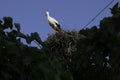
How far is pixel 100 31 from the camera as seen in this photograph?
387 cm

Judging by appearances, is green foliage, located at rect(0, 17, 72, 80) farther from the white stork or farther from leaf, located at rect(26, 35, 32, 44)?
the white stork

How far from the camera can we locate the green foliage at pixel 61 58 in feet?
Answer: 9.91

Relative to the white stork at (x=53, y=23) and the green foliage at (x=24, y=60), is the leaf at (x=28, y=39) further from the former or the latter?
the white stork at (x=53, y=23)

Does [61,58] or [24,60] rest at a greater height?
[61,58]

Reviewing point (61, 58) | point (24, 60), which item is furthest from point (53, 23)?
point (24, 60)

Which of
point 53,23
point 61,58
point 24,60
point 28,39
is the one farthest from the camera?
point 53,23

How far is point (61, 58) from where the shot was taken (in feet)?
12.4

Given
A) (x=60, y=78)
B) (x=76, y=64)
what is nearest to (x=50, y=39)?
(x=76, y=64)

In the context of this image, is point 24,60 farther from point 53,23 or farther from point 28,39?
point 53,23

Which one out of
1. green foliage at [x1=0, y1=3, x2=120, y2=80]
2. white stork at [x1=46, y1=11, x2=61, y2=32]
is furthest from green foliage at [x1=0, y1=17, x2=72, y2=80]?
white stork at [x1=46, y1=11, x2=61, y2=32]

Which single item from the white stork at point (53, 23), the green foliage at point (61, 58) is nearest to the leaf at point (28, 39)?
the green foliage at point (61, 58)

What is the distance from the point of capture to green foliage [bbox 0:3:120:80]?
3.02 m

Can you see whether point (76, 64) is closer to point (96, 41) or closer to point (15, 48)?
point (96, 41)

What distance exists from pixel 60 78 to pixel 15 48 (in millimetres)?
353
